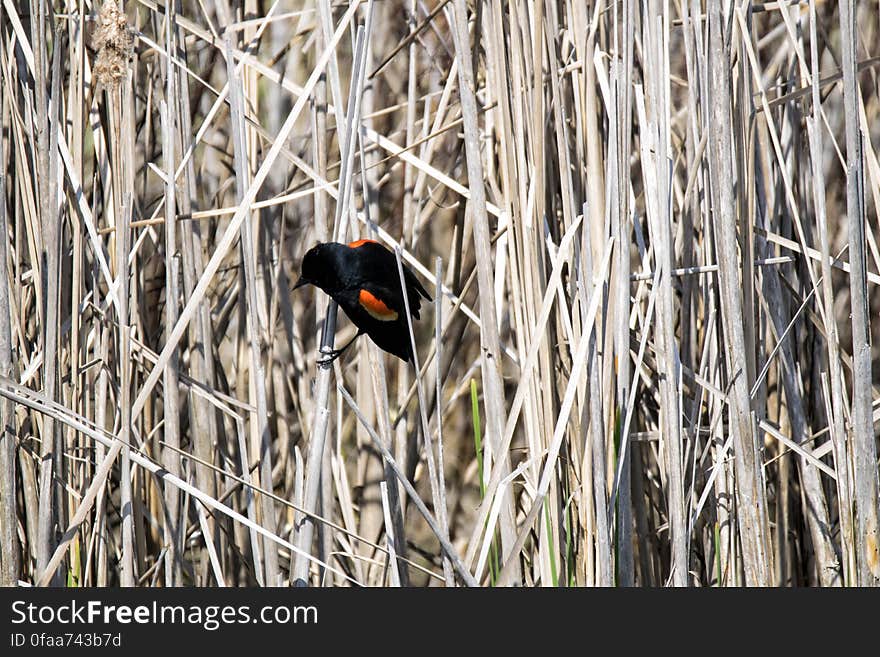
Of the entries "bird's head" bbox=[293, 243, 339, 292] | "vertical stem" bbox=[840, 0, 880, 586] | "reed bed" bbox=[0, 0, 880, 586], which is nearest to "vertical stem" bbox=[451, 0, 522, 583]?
"reed bed" bbox=[0, 0, 880, 586]

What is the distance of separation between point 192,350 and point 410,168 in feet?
2.41

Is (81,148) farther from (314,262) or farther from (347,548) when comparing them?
(347,548)

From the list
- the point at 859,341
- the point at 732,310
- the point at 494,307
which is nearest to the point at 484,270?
the point at 494,307

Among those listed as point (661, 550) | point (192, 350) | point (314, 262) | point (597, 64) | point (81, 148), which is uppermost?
point (597, 64)

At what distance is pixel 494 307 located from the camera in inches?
52.3

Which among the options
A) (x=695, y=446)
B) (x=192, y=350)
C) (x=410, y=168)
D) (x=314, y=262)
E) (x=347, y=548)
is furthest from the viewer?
(x=410, y=168)

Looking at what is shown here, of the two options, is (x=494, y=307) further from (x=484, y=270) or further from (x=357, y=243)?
(x=357, y=243)

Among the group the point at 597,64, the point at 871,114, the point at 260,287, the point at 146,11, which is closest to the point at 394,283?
the point at 260,287

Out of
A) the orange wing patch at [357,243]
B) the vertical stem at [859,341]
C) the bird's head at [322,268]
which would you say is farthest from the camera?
the orange wing patch at [357,243]

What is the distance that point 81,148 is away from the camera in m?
1.52

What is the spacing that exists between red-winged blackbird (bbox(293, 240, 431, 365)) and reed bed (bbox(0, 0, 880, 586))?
8 centimetres

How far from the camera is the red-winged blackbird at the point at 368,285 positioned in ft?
5.16

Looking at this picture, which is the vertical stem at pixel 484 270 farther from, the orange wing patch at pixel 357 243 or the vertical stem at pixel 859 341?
the vertical stem at pixel 859 341

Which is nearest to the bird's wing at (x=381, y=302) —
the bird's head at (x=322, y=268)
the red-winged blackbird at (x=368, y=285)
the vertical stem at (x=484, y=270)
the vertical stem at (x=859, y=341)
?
the red-winged blackbird at (x=368, y=285)
